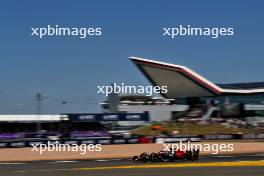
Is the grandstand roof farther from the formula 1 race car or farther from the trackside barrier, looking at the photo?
the formula 1 race car

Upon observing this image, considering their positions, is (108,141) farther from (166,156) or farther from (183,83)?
(183,83)

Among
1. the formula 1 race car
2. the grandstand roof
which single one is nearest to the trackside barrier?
the formula 1 race car

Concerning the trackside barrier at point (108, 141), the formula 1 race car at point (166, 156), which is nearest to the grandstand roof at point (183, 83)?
the trackside barrier at point (108, 141)

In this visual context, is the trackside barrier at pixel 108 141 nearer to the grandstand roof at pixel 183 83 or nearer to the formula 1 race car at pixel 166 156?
the formula 1 race car at pixel 166 156

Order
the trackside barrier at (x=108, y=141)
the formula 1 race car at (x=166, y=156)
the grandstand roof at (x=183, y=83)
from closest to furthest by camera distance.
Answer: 1. the formula 1 race car at (x=166, y=156)
2. the trackside barrier at (x=108, y=141)
3. the grandstand roof at (x=183, y=83)

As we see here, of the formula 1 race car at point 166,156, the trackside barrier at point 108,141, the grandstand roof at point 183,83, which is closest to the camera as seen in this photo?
the formula 1 race car at point 166,156

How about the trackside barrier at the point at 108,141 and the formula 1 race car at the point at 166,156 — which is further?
the trackside barrier at the point at 108,141

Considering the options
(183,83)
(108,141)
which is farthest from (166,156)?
(183,83)

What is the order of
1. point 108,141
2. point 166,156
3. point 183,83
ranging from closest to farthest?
point 166,156, point 108,141, point 183,83

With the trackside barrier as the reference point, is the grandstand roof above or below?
above

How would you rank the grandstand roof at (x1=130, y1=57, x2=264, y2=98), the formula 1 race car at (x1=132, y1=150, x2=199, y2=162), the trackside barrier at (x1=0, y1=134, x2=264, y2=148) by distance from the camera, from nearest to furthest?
1. the formula 1 race car at (x1=132, y1=150, x2=199, y2=162)
2. the trackside barrier at (x1=0, y1=134, x2=264, y2=148)
3. the grandstand roof at (x1=130, y1=57, x2=264, y2=98)

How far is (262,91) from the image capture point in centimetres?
11294

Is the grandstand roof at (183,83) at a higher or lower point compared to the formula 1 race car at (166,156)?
higher

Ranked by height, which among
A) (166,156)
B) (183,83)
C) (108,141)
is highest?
(183,83)
